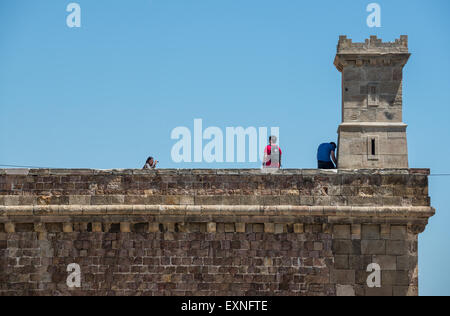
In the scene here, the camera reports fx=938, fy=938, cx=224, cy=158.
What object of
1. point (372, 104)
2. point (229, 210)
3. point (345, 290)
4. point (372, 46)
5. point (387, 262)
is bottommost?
point (345, 290)

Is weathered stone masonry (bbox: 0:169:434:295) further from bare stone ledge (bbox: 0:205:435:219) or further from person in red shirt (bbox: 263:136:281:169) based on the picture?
person in red shirt (bbox: 263:136:281:169)

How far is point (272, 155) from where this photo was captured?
18.5 metres

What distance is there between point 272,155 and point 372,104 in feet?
7.84

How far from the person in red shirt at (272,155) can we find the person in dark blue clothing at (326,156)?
0.99 m

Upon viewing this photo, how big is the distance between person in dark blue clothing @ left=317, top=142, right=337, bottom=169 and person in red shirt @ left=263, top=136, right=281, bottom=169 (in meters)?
0.99

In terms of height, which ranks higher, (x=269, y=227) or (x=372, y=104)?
(x=372, y=104)

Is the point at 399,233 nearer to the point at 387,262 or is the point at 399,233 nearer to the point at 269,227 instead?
the point at 387,262

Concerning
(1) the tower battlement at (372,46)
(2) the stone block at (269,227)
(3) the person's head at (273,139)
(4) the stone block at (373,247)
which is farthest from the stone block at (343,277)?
(1) the tower battlement at (372,46)

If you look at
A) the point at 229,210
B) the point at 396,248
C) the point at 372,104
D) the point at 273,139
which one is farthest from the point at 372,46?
the point at 229,210

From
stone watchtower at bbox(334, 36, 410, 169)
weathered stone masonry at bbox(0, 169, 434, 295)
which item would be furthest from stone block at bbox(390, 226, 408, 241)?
stone watchtower at bbox(334, 36, 410, 169)

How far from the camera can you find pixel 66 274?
58.9ft

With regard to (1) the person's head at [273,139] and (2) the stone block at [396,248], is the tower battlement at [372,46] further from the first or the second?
(2) the stone block at [396,248]
